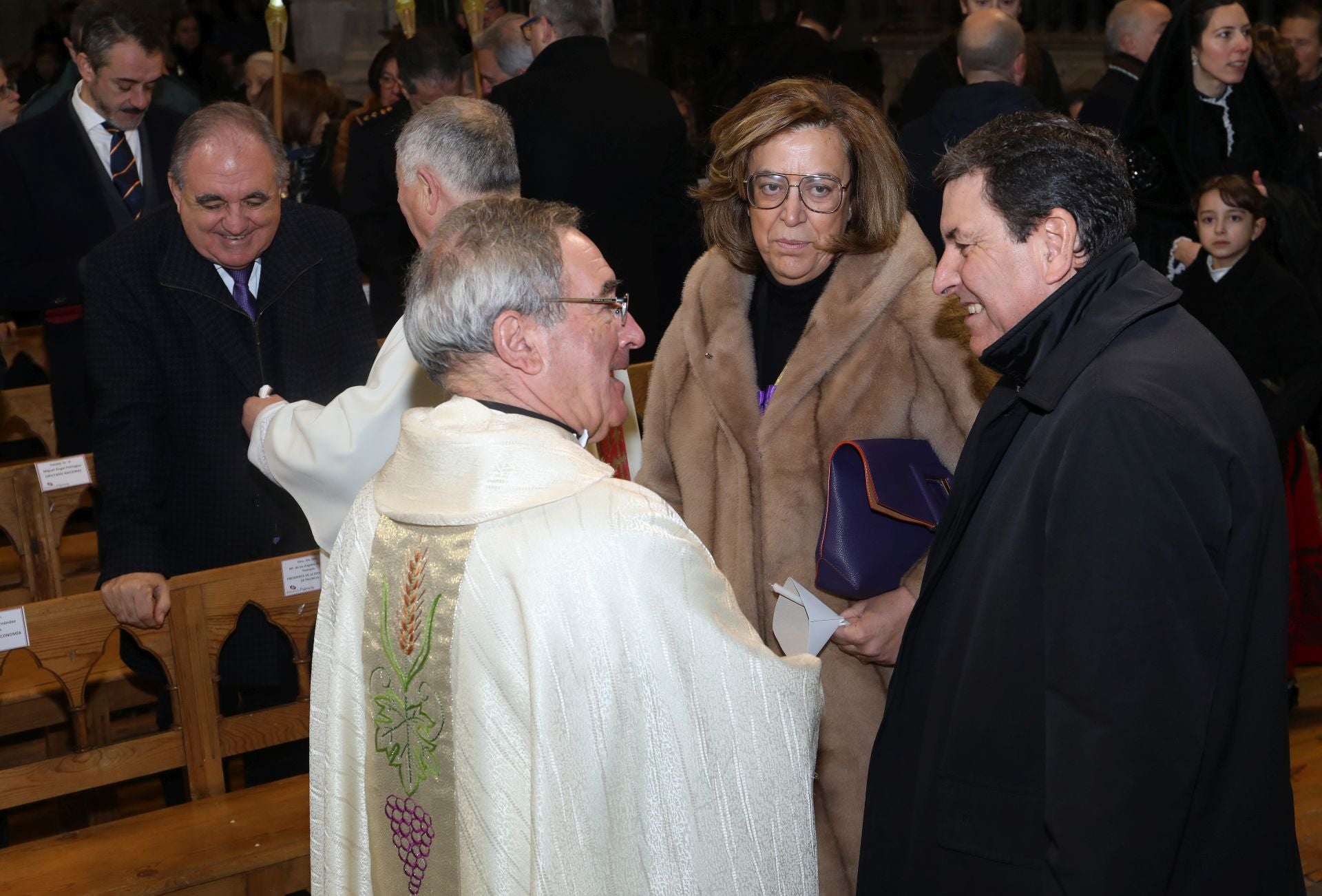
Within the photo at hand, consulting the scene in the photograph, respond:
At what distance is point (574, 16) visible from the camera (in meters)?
4.71

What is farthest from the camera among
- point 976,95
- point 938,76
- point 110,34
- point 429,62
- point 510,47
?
point 938,76

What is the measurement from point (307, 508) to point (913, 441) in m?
1.20

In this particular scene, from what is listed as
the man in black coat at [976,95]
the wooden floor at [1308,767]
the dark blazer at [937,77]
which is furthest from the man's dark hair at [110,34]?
the wooden floor at [1308,767]

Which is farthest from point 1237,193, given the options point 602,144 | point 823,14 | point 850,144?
point 823,14

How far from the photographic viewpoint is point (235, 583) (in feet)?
10.2

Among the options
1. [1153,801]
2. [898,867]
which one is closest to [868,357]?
[898,867]

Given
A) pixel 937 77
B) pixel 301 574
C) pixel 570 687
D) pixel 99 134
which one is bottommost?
pixel 301 574

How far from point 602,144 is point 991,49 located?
1.40 m

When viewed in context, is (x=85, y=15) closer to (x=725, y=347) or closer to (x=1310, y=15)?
(x=725, y=347)

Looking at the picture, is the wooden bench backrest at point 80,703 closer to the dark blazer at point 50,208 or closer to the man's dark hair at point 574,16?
the dark blazer at point 50,208

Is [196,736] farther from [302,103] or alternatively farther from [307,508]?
[302,103]

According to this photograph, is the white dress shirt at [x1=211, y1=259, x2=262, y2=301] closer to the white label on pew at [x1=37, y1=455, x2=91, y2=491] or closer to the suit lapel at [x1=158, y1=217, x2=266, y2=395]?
the suit lapel at [x1=158, y1=217, x2=266, y2=395]

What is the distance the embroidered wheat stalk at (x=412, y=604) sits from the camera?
1.79 meters

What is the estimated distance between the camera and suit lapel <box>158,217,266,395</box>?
303 cm
